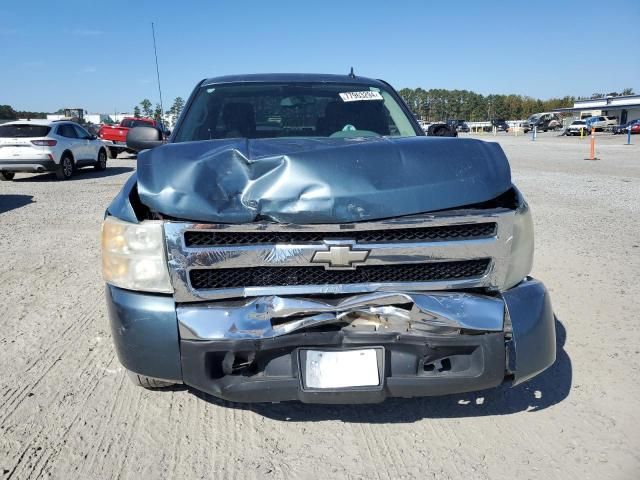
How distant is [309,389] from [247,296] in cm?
47

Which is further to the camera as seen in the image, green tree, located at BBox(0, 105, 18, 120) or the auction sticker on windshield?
green tree, located at BBox(0, 105, 18, 120)

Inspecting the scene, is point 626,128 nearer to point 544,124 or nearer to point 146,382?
point 544,124

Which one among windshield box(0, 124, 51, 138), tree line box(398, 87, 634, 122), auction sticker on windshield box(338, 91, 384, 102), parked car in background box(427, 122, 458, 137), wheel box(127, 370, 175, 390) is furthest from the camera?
tree line box(398, 87, 634, 122)

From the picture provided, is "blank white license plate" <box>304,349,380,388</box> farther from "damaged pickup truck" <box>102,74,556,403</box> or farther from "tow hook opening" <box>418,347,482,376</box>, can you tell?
"tow hook opening" <box>418,347,482,376</box>

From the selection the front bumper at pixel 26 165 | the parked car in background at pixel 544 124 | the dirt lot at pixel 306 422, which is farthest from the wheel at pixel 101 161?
the parked car in background at pixel 544 124

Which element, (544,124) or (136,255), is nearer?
(136,255)

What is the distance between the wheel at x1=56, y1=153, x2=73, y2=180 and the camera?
14.4 metres

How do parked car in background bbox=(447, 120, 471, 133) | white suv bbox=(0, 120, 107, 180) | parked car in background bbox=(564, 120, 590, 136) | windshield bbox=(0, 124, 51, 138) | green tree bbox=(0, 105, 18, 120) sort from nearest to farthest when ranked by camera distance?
parked car in background bbox=(447, 120, 471, 133)
white suv bbox=(0, 120, 107, 180)
windshield bbox=(0, 124, 51, 138)
parked car in background bbox=(564, 120, 590, 136)
green tree bbox=(0, 105, 18, 120)

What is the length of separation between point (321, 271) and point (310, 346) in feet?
1.04

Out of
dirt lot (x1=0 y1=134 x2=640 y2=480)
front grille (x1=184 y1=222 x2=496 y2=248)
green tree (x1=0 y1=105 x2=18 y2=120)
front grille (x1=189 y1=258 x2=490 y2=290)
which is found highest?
green tree (x1=0 y1=105 x2=18 y2=120)

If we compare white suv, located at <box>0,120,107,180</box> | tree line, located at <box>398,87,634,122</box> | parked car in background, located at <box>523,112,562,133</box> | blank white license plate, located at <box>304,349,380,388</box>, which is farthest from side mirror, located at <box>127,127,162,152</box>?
tree line, located at <box>398,87,634,122</box>

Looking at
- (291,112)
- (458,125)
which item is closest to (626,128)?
(458,125)

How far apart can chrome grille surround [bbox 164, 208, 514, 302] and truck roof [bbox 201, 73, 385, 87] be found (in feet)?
7.06

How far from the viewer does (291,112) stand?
3.76 m
